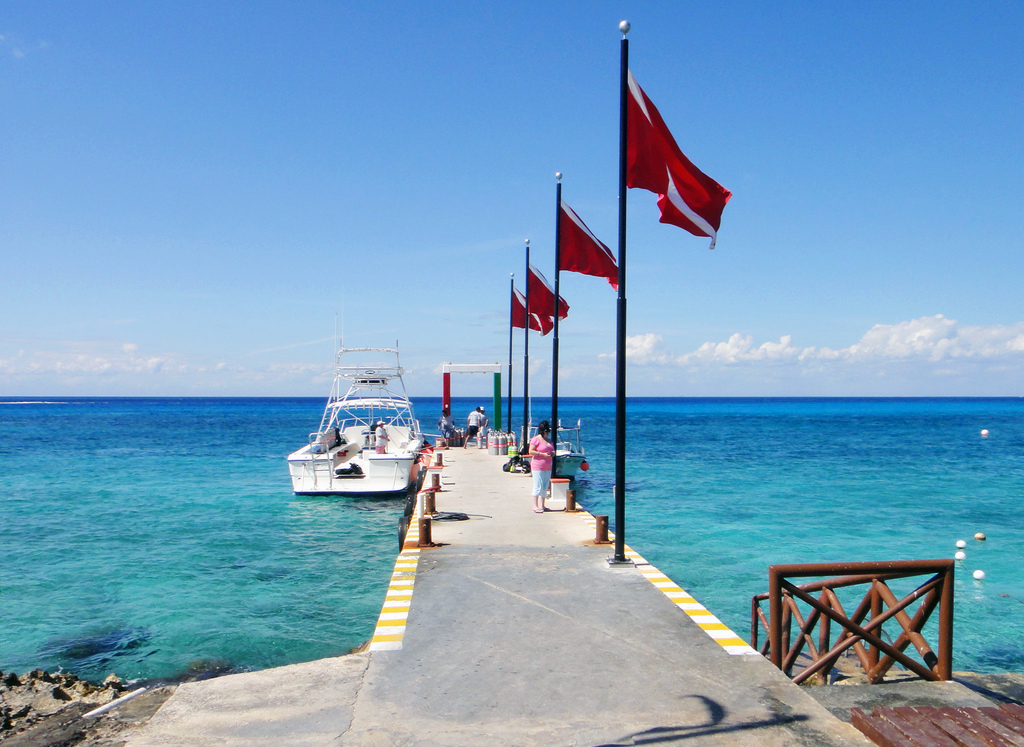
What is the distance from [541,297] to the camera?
2334cm

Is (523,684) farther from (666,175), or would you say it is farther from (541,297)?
(541,297)

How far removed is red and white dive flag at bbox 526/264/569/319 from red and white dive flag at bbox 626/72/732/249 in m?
13.2

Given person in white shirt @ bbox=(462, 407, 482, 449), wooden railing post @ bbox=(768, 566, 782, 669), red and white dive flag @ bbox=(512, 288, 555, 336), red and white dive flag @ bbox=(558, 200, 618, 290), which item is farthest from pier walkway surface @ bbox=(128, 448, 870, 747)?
person in white shirt @ bbox=(462, 407, 482, 449)

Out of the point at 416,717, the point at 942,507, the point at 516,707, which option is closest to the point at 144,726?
the point at 416,717

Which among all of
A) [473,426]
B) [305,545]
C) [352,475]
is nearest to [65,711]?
[305,545]

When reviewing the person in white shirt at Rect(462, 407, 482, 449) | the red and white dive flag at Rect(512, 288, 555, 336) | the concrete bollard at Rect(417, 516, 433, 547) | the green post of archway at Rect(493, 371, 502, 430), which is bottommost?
the concrete bollard at Rect(417, 516, 433, 547)

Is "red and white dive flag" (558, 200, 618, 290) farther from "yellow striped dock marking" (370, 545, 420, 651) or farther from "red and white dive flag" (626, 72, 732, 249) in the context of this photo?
"yellow striped dock marking" (370, 545, 420, 651)

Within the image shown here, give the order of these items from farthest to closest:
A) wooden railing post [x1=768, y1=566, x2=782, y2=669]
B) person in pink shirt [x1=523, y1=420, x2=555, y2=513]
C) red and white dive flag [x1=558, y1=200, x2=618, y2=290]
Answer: red and white dive flag [x1=558, y1=200, x2=618, y2=290], person in pink shirt [x1=523, y1=420, x2=555, y2=513], wooden railing post [x1=768, y1=566, x2=782, y2=669]

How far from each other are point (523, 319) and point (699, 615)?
67.8ft

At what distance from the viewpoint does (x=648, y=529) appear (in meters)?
19.3

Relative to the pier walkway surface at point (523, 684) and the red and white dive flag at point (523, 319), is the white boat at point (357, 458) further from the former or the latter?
the pier walkway surface at point (523, 684)

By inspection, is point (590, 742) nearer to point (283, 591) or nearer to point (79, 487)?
point (283, 591)

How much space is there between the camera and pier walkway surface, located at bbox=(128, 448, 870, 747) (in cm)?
488

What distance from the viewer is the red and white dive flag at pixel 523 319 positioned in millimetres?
24734
